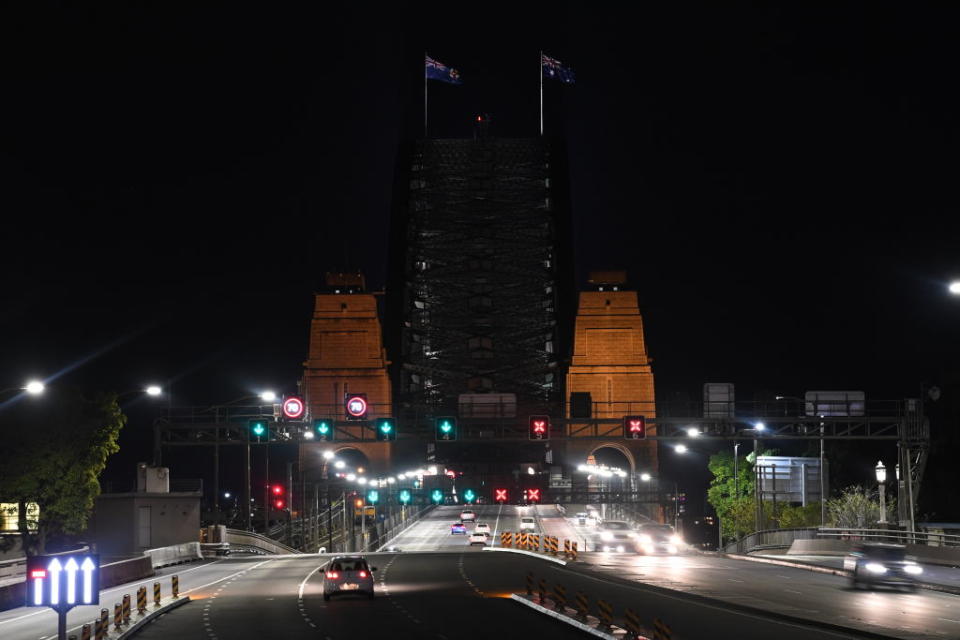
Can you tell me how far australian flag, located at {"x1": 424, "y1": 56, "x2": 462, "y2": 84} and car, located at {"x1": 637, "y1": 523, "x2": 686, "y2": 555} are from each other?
50.4 metres

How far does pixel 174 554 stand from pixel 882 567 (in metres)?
45.1

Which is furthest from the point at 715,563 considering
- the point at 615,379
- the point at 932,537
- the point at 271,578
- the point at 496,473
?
the point at 496,473

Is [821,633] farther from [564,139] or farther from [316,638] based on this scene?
[564,139]

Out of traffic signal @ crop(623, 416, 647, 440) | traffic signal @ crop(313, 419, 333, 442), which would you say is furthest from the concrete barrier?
traffic signal @ crop(623, 416, 647, 440)

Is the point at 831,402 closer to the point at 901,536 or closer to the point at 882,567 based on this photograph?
the point at 901,536

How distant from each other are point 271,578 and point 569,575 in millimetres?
13791

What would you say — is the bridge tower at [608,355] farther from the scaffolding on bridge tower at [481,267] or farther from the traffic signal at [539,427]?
the traffic signal at [539,427]

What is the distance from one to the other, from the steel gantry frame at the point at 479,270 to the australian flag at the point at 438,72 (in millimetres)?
6906

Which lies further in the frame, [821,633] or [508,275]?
[508,275]

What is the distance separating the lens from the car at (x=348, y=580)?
4800 centimetres

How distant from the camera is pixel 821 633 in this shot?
32781 millimetres

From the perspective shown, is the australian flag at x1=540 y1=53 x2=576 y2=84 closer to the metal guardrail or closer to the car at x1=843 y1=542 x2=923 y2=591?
the metal guardrail

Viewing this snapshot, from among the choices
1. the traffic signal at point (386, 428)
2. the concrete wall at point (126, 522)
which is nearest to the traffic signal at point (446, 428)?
the traffic signal at point (386, 428)

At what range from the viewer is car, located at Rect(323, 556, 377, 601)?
157ft
